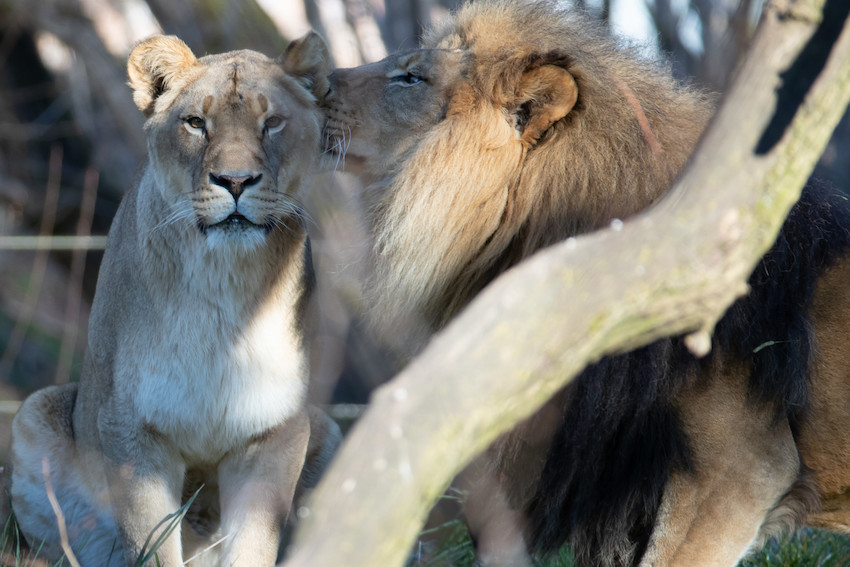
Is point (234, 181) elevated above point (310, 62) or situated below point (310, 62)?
below

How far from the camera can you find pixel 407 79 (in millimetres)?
3314

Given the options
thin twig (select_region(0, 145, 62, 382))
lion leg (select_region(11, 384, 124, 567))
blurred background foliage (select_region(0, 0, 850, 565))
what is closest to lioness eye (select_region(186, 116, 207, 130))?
lion leg (select_region(11, 384, 124, 567))

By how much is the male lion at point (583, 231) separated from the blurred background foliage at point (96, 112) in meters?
2.55

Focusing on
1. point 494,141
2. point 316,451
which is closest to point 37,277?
point 316,451

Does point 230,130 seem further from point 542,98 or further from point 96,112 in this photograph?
point 96,112

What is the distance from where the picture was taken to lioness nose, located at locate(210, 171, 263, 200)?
2820 millimetres

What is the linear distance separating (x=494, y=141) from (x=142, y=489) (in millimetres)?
1616

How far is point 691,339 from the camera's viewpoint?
5.42 ft

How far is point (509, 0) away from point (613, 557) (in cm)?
199

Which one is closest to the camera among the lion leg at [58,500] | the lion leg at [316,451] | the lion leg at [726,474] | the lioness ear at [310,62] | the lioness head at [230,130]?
the lion leg at [726,474]

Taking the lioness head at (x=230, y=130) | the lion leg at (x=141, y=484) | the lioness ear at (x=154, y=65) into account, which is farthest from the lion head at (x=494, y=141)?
the lion leg at (x=141, y=484)

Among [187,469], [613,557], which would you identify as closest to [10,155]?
[187,469]

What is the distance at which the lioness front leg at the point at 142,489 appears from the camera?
2.96 metres

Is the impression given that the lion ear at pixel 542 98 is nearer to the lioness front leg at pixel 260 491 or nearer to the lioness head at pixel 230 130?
the lioness head at pixel 230 130
